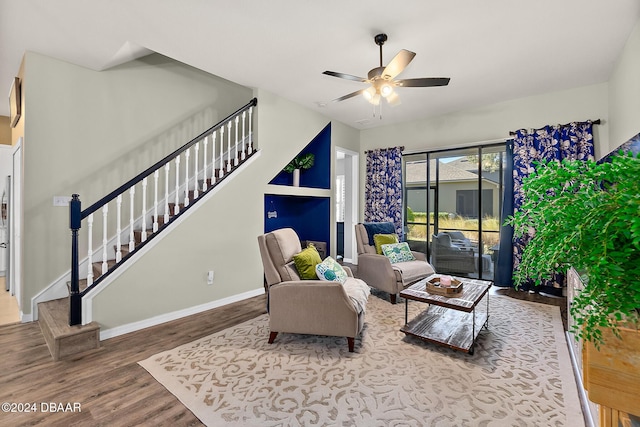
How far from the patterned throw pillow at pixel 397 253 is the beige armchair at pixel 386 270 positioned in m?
0.07

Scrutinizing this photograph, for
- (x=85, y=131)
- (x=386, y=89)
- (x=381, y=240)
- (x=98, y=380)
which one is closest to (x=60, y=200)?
(x=85, y=131)

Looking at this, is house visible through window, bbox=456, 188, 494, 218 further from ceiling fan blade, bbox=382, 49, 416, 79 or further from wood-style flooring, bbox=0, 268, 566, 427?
wood-style flooring, bbox=0, 268, 566, 427

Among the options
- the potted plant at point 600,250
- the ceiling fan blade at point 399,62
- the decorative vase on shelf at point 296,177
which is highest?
the ceiling fan blade at point 399,62

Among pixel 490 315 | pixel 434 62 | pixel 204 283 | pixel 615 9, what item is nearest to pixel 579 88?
pixel 615 9

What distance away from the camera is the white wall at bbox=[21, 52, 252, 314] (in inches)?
123

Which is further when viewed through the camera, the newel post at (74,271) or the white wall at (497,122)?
the white wall at (497,122)

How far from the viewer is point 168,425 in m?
1.71

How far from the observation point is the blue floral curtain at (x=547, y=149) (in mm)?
3861

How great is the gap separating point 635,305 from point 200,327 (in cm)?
324

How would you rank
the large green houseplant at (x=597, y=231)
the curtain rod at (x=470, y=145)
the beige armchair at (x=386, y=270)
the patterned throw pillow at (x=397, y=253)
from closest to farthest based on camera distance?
the large green houseplant at (x=597, y=231) → the beige armchair at (x=386, y=270) → the patterned throw pillow at (x=397, y=253) → the curtain rod at (x=470, y=145)

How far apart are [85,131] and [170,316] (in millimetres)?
2407

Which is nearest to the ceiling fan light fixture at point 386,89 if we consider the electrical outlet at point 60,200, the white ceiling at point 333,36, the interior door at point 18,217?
the white ceiling at point 333,36

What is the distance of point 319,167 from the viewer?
5598 mm

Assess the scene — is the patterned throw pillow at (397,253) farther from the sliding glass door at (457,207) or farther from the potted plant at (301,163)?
the potted plant at (301,163)
